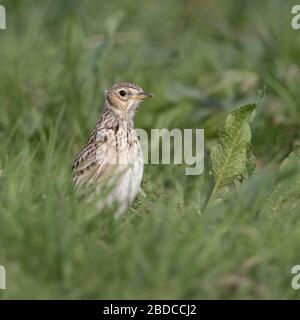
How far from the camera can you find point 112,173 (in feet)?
19.9

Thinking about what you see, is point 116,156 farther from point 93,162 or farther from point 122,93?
point 122,93

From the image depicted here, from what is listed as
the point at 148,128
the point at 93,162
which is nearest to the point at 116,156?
the point at 93,162

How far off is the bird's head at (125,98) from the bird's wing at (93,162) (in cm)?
30

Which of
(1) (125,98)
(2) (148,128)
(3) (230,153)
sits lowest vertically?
(3) (230,153)

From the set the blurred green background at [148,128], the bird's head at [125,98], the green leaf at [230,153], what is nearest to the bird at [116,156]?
the bird's head at [125,98]

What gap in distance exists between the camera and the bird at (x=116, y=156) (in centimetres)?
588

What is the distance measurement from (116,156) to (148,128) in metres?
1.65

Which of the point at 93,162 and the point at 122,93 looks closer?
the point at 93,162

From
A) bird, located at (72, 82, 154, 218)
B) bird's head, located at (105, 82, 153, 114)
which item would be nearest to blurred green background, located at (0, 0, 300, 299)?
bird, located at (72, 82, 154, 218)

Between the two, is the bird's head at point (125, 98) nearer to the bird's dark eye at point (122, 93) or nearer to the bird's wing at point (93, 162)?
the bird's dark eye at point (122, 93)

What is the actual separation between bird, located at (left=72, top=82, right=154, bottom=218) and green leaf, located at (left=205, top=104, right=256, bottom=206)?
448 mm

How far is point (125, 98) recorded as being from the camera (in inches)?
263
